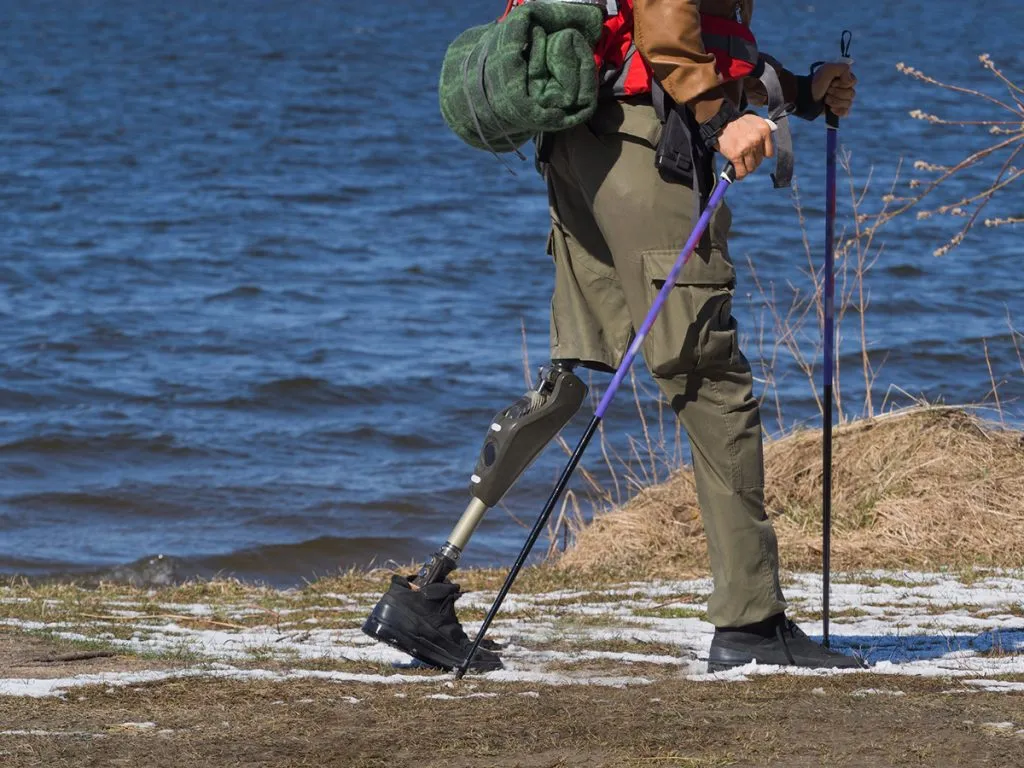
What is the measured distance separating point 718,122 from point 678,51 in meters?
0.22

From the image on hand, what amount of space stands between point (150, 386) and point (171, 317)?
222 cm

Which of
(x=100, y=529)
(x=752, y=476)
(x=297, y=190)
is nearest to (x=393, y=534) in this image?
(x=100, y=529)

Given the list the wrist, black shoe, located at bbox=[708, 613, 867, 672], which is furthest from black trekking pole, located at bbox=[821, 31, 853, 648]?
the wrist

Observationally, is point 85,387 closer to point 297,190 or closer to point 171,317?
point 171,317

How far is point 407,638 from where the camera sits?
14.4 feet

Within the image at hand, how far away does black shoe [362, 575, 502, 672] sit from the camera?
439 cm

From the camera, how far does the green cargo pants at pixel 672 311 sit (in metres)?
4.15

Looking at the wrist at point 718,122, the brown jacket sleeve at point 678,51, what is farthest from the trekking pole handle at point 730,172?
the brown jacket sleeve at point 678,51

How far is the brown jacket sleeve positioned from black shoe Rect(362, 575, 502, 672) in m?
1.52

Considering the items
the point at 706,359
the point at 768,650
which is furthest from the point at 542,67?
the point at 768,650

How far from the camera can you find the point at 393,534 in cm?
960

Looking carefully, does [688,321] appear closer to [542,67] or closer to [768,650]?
[542,67]

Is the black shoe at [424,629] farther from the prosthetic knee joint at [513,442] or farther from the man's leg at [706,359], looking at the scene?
the man's leg at [706,359]

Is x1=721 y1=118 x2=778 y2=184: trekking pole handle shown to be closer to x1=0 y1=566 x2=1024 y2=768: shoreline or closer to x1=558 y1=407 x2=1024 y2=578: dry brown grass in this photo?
x1=0 y1=566 x2=1024 y2=768: shoreline
